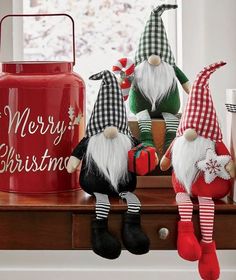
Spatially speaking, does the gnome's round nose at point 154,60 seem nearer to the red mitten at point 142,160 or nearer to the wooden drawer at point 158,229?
the red mitten at point 142,160

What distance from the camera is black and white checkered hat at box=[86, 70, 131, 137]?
55.4 inches

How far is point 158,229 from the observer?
136 centimetres

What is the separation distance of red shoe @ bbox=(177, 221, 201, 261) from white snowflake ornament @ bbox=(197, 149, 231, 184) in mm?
115

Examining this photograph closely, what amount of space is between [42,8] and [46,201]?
100cm

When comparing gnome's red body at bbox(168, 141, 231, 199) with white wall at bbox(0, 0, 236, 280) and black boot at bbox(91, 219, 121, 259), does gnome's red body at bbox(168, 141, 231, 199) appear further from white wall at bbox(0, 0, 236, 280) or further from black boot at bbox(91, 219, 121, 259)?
white wall at bbox(0, 0, 236, 280)

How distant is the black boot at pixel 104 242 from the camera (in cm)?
130

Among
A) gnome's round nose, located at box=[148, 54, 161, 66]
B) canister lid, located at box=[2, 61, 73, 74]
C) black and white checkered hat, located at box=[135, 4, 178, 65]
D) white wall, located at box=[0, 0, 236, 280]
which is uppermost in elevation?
black and white checkered hat, located at box=[135, 4, 178, 65]

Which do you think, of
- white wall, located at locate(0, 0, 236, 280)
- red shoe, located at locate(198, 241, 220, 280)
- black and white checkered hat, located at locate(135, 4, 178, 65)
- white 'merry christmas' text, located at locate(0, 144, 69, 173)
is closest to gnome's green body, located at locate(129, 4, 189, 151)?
black and white checkered hat, located at locate(135, 4, 178, 65)

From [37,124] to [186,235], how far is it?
1.42 feet

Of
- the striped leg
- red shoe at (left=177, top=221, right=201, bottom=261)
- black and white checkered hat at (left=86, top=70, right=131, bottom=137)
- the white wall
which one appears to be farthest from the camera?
the white wall

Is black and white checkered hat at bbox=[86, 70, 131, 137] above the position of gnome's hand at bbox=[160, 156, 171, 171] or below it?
above

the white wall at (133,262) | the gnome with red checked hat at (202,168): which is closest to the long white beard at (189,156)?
the gnome with red checked hat at (202,168)

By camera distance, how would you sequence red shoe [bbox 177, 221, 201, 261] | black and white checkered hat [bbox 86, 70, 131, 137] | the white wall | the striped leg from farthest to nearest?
the white wall, the striped leg, black and white checkered hat [bbox 86, 70, 131, 137], red shoe [bbox 177, 221, 201, 261]

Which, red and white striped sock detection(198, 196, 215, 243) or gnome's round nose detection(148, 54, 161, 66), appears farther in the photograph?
gnome's round nose detection(148, 54, 161, 66)
